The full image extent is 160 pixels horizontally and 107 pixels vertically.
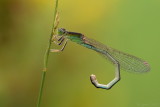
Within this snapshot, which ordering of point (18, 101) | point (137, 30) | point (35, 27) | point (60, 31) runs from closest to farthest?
1. point (60, 31)
2. point (18, 101)
3. point (35, 27)
4. point (137, 30)

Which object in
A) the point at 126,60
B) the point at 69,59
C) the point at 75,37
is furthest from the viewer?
the point at 69,59

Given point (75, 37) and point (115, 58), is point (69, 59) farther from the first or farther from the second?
point (75, 37)

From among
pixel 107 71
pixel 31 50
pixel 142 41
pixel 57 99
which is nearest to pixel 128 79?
pixel 107 71

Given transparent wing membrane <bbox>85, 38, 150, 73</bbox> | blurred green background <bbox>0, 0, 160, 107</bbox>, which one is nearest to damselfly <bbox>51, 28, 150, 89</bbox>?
transparent wing membrane <bbox>85, 38, 150, 73</bbox>

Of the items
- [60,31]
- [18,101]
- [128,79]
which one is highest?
[60,31]

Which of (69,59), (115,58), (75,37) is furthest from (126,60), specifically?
(69,59)

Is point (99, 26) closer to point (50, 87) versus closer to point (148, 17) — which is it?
point (148, 17)

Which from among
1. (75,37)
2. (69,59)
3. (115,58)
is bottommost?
(69,59)

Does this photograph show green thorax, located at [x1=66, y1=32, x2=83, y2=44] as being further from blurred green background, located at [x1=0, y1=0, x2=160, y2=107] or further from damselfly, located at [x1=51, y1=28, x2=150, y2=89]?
blurred green background, located at [x1=0, y1=0, x2=160, y2=107]

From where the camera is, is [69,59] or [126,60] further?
[69,59]
